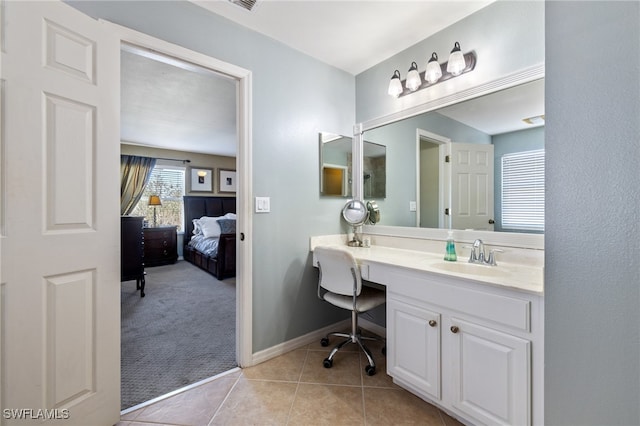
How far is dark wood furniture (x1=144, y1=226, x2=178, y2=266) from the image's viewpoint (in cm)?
505

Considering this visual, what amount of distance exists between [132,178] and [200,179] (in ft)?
4.08

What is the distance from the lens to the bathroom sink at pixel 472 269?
1501 mm

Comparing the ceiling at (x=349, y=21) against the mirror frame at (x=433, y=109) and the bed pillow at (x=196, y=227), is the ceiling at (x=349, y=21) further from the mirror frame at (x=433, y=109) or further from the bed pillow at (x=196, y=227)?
the bed pillow at (x=196, y=227)

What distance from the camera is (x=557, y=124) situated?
1.94ft

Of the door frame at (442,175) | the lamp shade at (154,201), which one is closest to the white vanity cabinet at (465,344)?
the door frame at (442,175)

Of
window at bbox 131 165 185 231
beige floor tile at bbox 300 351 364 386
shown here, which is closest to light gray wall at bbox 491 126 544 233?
beige floor tile at bbox 300 351 364 386

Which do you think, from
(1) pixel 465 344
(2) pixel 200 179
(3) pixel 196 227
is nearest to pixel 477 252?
(1) pixel 465 344

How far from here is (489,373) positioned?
1.24m

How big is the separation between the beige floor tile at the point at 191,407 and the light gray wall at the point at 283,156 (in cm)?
37

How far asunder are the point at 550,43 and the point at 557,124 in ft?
0.62

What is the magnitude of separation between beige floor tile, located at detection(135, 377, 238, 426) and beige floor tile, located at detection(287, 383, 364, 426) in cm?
46

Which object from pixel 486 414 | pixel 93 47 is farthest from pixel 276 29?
pixel 486 414

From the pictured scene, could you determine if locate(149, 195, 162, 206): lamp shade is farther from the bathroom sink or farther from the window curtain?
the bathroom sink

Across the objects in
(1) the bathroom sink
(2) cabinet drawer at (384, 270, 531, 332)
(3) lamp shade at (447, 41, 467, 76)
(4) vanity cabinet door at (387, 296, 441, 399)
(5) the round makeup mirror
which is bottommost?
(4) vanity cabinet door at (387, 296, 441, 399)
